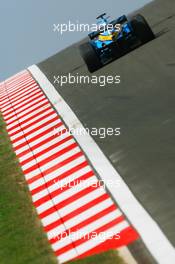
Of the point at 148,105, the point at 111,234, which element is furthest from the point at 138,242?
the point at 148,105

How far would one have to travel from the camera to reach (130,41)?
16359 mm

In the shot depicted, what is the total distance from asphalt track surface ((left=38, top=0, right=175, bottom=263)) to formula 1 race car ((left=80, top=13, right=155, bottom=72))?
1.31ft

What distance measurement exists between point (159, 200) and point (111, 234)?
112 cm

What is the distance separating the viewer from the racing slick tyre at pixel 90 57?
52.1 feet

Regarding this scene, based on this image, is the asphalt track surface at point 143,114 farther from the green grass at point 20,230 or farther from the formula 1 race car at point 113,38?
the green grass at point 20,230

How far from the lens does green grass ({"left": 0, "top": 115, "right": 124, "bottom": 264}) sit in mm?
9297

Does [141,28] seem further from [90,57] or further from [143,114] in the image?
[143,114]

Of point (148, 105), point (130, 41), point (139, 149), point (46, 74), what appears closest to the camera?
point (139, 149)

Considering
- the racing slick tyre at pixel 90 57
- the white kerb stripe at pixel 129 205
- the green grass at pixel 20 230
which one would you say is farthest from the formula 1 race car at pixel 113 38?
the green grass at pixel 20 230

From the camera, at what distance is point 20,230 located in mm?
10438

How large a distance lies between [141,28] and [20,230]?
8.55 metres

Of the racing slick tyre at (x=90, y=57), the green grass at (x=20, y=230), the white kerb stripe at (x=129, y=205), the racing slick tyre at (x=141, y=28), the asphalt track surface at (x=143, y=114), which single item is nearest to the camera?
the white kerb stripe at (x=129, y=205)

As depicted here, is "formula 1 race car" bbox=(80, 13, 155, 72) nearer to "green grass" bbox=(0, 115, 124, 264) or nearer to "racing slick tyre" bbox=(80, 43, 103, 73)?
"racing slick tyre" bbox=(80, 43, 103, 73)

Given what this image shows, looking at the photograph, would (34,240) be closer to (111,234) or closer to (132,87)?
(111,234)
